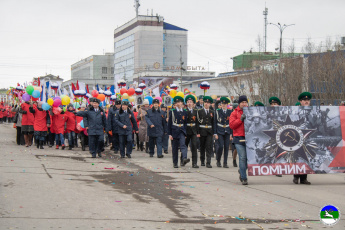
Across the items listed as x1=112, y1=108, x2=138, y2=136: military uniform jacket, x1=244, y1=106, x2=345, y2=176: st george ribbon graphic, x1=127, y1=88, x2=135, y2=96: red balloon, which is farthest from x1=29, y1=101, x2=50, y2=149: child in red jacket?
x1=244, y1=106, x2=345, y2=176: st george ribbon graphic

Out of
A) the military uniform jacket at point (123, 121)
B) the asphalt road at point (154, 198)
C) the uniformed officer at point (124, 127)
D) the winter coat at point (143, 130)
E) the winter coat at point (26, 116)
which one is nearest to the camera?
the asphalt road at point (154, 198)

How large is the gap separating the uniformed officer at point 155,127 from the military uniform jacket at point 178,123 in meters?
3.06

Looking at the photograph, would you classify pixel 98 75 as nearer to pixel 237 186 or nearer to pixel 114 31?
pixel 114 31

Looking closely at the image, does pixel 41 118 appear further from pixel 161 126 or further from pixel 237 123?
pixel 237 123

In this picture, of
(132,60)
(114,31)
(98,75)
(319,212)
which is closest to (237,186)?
Answer: (319,212)

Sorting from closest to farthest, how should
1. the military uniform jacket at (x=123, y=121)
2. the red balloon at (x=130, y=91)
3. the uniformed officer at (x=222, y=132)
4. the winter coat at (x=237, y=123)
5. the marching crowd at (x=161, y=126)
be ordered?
the winter coat at (x=237, y=123)
the marching crowd at (x=161, y=126)
the uniformed officer at (x=222, y=132)
the military uniform jacket at (x=123, y=121)
the red balloon at (x=130, y=91)

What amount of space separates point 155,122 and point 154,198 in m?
9.26

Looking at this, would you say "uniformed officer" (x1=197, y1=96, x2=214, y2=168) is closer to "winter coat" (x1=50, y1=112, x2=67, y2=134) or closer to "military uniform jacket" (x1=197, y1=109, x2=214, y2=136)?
"military uniform jacket" (x1=197, y1=109, x2=214, y2=136)

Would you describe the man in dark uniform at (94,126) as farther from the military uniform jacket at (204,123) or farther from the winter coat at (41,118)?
the military uniform jacket at (204,123)

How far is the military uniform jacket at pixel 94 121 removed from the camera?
56.2ft

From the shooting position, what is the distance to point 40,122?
808 inches

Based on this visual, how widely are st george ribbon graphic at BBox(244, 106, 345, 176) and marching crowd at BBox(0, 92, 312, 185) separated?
0.25m

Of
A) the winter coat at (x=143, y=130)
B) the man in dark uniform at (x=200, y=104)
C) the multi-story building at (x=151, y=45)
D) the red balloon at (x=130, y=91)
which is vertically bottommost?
the winter coat at (x=143, y=130)

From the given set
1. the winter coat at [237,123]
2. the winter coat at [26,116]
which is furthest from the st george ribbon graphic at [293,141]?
the winter coat at [26,116]
